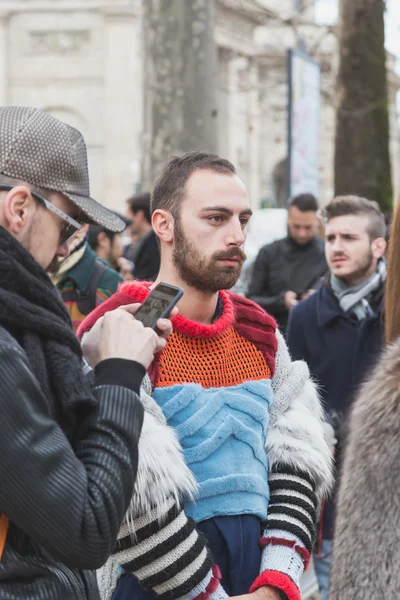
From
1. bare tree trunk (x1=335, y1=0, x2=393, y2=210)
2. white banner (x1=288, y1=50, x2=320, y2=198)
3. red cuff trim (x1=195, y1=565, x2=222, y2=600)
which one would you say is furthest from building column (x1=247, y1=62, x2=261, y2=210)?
red cuff trim (x1=195, y1=565, x2=222, y2=600)

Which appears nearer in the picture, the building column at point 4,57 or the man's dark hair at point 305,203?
the man's dark hair at point 305,203

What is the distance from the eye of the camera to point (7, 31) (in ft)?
134

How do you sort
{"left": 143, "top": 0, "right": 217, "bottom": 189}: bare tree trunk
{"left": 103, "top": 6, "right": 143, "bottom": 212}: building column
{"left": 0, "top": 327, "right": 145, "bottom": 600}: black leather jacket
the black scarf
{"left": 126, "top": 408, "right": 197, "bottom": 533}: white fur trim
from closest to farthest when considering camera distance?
{"left": 0, "top": 327, "right": 145, "bottom": 600}: black leather jacket < the black scarf < {"left": 126, "top": 408, "right": 197, "bottom": 533}: white fur trim < {"left": 143, "top": 0, "right": 217, "bottom": 189}: bare tree trunk < {"left": 103, "top": 6, "right": 143, "bottom": 212}: building column

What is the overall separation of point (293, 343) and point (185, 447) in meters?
2.60

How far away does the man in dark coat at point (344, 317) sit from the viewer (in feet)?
18.1

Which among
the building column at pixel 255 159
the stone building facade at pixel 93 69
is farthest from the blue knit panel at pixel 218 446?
the building column at pixel 255 159

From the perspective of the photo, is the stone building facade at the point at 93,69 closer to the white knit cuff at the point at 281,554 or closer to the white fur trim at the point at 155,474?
the white knit cuff at the point at 281,554

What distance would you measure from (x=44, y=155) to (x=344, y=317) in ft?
10.9

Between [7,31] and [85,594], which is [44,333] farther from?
[7,31]

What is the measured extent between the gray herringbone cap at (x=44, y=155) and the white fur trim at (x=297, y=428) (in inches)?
42.0

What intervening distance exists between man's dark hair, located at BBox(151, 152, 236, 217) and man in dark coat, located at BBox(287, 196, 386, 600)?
2222 millimetres

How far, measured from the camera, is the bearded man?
2971 millimetres

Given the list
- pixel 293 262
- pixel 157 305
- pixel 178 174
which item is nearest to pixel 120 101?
pixel 293 262

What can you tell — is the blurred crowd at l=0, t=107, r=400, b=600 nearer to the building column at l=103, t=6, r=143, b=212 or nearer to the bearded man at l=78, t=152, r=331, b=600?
the bearded man at l=78, t=152, r=331, b=600
